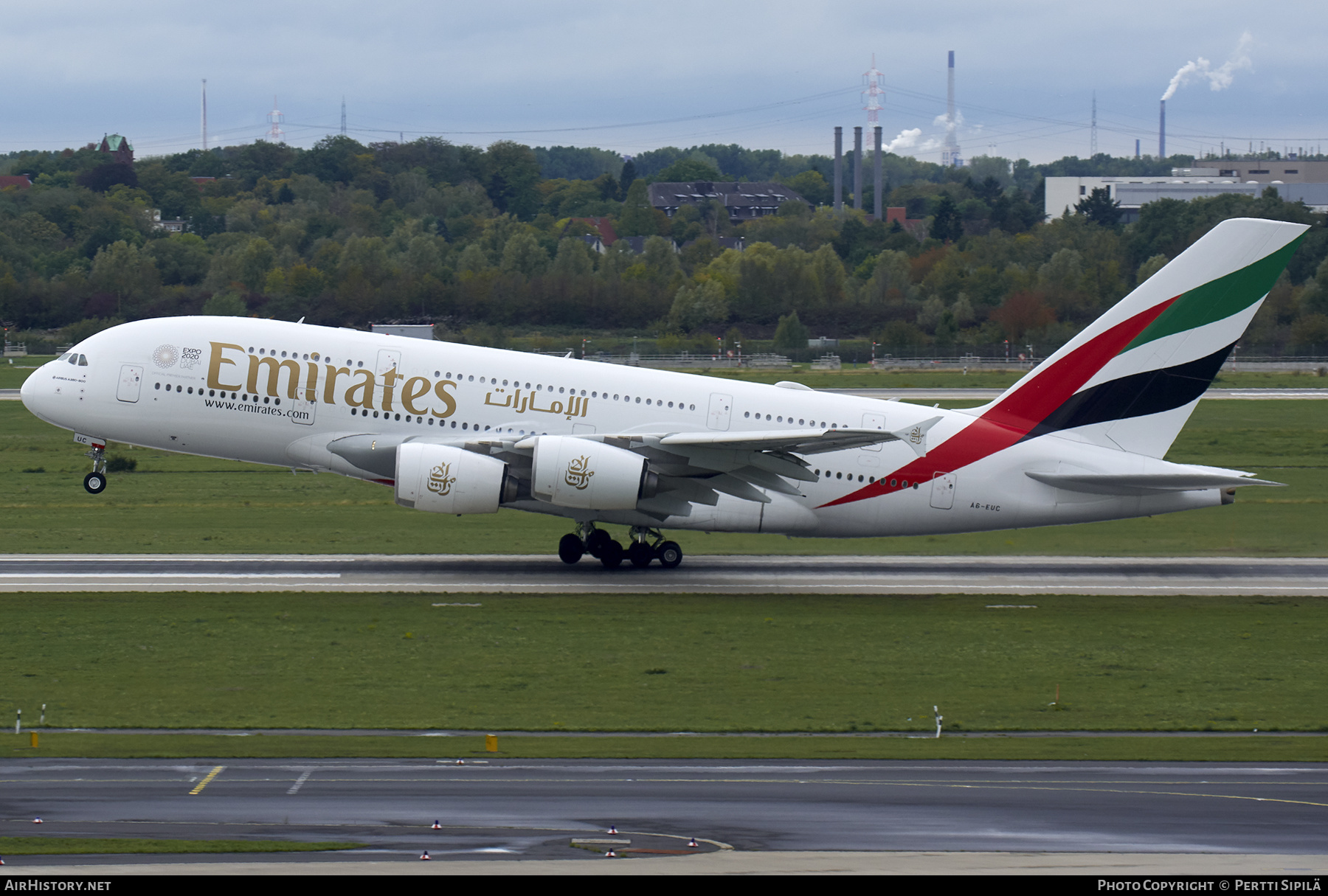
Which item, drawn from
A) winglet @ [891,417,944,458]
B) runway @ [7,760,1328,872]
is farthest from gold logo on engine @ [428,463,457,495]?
runway @ [7,760,1328,872]

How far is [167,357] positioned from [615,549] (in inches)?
468

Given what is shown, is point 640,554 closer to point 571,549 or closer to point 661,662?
point 571,549

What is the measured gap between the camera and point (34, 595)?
3056 cm

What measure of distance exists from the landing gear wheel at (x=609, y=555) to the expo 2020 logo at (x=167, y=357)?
37.2ft

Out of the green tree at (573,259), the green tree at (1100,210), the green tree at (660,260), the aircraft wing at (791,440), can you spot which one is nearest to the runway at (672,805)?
the aircraft wing at (791,440)

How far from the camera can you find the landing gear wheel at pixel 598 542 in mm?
35594

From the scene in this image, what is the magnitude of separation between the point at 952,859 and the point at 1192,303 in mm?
22897

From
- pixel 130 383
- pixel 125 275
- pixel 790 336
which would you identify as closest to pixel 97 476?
pixel 130 383

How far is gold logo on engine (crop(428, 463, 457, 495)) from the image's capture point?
32281 millimetres

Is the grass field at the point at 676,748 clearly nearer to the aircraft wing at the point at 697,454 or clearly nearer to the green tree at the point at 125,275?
the aircraft wing at the point at 697,454

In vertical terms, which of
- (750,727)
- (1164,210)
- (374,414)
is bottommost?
(750,727)

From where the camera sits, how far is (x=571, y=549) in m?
35.8
